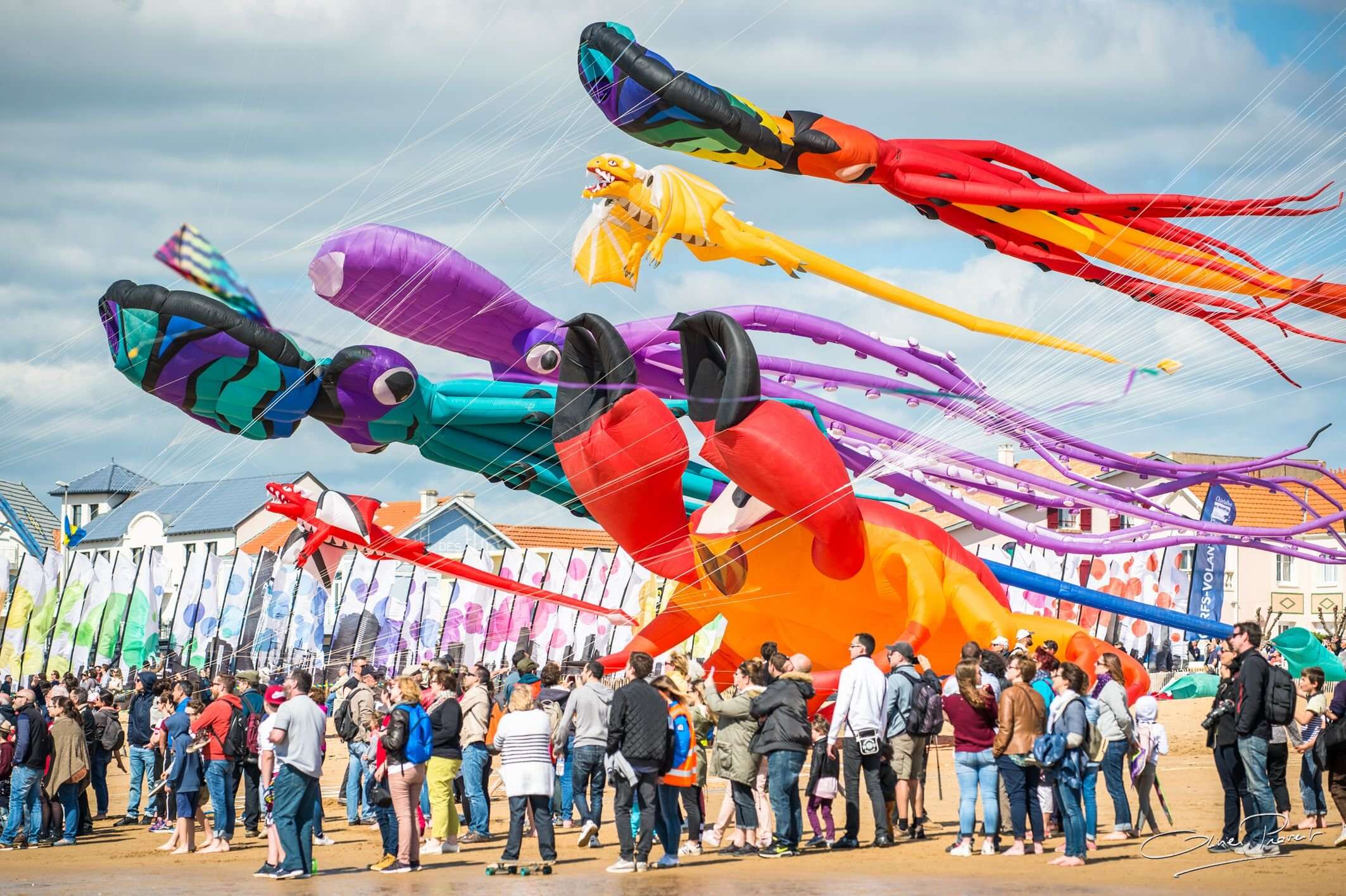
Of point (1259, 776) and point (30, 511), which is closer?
point (1259, 776)

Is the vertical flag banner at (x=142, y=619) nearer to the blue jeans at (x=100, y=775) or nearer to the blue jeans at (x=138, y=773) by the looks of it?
the blue jeans at (x=100, y=775)

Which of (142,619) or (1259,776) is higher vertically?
(142,619)

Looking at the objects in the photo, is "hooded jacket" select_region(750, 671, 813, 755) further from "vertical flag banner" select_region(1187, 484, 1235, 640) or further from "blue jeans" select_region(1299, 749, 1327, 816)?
"vertical flag banner" select_region(1187, 484, 1235, 640)

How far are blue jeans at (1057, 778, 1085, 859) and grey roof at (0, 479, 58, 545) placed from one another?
43.9 meters

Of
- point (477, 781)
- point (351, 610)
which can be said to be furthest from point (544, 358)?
point (351, 610)

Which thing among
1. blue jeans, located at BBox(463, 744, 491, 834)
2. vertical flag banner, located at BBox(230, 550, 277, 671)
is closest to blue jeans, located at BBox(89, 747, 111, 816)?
blue jeans, located at BBox(463, 744, 491, 834)

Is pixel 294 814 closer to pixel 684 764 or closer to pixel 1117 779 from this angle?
pixel 684 764

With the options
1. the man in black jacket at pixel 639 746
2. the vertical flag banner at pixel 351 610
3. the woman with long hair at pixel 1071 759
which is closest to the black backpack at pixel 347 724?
the man in black jacket at pixel 639 746

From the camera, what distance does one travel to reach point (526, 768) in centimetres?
1096

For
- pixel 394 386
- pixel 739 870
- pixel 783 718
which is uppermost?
pixel 394 386

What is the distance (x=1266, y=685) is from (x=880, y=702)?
2898 millimetres

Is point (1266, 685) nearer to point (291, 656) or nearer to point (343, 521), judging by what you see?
point (343, 521)

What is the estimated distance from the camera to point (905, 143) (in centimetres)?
1295

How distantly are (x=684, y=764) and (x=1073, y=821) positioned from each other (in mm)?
2943
